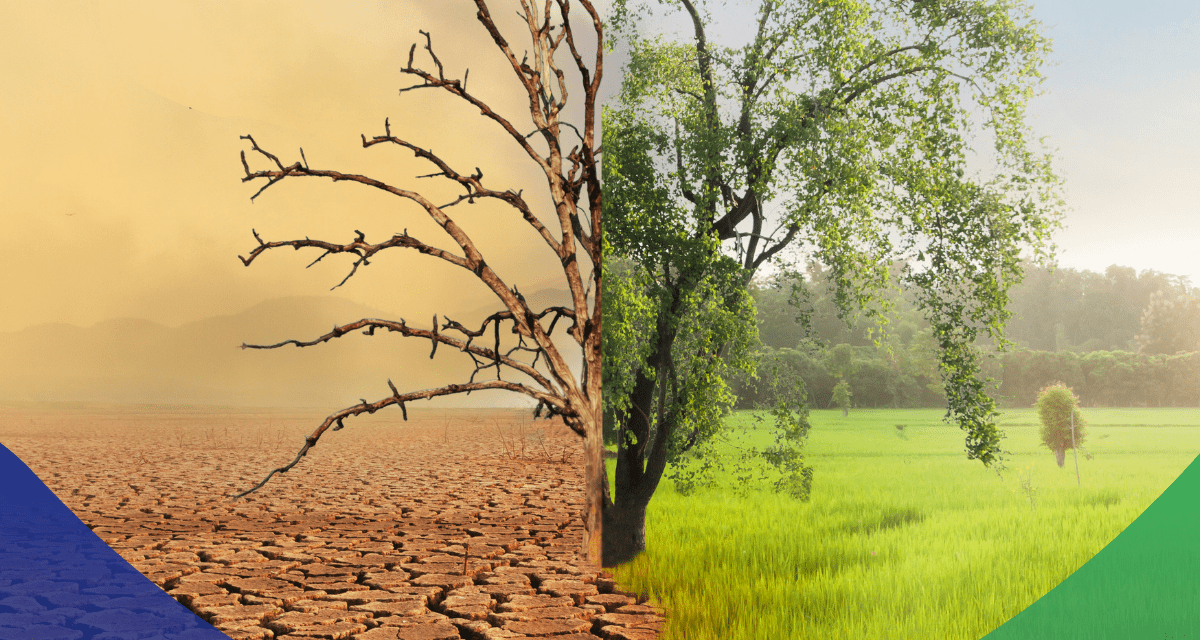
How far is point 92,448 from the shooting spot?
5.23m

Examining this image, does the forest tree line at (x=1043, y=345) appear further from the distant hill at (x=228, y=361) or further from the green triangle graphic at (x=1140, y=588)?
the distant hill at (x=228, y=361)

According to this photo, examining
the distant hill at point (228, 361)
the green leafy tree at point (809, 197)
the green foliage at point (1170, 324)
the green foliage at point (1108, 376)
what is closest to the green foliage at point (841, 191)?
the green leafy tree at point (809, 197)

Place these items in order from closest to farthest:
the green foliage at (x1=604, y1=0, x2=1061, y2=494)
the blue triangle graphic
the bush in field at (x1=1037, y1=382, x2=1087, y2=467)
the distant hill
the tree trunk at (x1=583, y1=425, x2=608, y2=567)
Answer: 1. the bush in field at (x1=1037, y1=382, x2=1087, y2=467)
2. the green foliage at (x1=604, y1=0, x2=1061, y2=494)
3. the blue triangle graphic
4. the tree trunk at (x1=583, y1=425, x2=608, y2=567)
5. the distant hill

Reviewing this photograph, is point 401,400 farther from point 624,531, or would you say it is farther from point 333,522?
point 333,522

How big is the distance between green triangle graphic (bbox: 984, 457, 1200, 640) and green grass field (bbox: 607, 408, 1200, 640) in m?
0.04

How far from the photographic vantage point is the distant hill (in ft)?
15.2

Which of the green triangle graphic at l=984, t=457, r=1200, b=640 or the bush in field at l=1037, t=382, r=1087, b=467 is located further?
the bush in field at l=1037, t=382, r=1087, b=467

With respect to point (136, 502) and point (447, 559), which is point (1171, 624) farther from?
point (136, 502)

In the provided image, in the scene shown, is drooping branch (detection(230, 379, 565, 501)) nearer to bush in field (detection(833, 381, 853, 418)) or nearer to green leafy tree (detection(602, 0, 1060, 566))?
green leafy tree (detection(602, 0, 1060, 566))

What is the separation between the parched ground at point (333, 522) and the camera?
262 cm

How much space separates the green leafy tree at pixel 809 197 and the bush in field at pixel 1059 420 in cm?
17

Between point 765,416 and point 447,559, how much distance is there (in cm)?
175

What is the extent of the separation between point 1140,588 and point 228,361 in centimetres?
531

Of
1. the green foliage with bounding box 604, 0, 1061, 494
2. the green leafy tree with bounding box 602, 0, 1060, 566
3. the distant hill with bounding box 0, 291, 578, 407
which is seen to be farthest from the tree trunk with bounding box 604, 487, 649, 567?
the distant hill with bounding box 0, 291, 578, 407
